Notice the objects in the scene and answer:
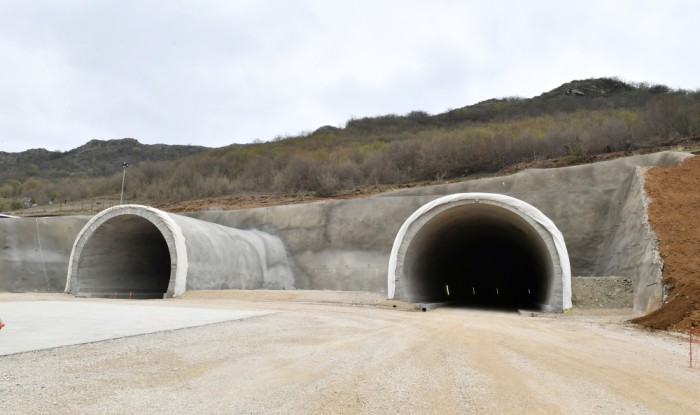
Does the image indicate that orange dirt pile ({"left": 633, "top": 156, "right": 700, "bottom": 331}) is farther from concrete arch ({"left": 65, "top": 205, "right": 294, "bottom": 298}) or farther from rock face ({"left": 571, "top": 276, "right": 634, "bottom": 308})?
concrete arch ({"left": 65, "top": 205, "right": 294, "bottom": 298})

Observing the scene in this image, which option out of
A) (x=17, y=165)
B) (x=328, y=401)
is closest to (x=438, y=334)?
(x=328, y=401)

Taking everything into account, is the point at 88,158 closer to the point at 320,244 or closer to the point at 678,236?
the point at 320,244

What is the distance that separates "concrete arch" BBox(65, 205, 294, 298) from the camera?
17.3 metres

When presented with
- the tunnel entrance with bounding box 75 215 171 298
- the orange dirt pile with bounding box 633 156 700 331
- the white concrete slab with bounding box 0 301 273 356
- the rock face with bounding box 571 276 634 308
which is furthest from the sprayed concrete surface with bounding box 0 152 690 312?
the white concrete slab with bounding box 0 301 273 356

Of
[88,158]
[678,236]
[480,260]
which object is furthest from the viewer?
[88,158]

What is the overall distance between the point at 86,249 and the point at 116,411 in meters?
16.9

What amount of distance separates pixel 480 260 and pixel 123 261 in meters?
17.8

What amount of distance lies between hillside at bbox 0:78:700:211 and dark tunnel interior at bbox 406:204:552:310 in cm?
988

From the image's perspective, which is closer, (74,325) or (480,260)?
(74,325)

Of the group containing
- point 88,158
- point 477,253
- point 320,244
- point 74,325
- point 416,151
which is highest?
point 88,158

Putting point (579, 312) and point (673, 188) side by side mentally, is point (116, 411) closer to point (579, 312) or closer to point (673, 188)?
point (579, 312)

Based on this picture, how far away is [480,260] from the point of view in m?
27.0

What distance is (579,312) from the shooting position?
13562 mm

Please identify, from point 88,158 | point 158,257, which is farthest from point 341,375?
point 88,158
